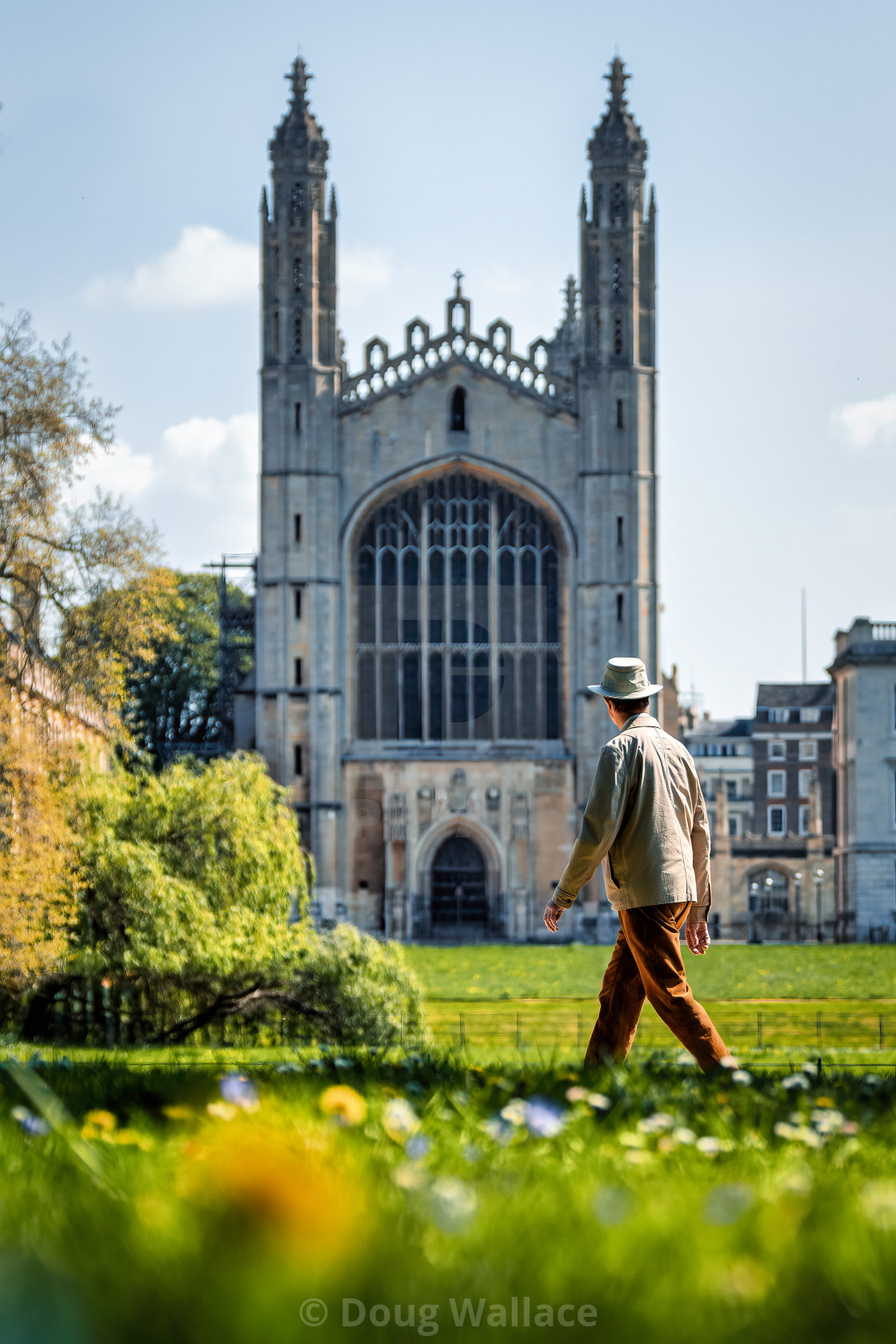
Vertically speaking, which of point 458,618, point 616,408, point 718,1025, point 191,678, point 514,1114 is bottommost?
point 718,1025

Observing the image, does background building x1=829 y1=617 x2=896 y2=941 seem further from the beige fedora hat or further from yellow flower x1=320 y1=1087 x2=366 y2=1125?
yellow flower x1=320 y1=1087 x2=366 y2=1125

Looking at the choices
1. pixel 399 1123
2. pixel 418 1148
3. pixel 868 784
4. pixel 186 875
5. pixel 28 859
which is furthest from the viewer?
pixel 868 784

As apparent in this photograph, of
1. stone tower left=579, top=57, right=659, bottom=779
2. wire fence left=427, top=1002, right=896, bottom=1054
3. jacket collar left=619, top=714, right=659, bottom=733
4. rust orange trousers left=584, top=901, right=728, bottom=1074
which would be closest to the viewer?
rust orange trousers left=584, top=901, right=728, bottom=1074

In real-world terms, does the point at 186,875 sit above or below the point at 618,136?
below

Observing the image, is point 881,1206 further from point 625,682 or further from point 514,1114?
point 625,682

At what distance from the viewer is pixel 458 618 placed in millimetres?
47688

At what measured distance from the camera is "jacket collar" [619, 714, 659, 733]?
643 cm

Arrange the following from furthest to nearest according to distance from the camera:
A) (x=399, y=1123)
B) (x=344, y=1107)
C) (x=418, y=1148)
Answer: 1. (x=344, y=1107)
2. (x=399, y=1123)
3. (x=418, y=1148)

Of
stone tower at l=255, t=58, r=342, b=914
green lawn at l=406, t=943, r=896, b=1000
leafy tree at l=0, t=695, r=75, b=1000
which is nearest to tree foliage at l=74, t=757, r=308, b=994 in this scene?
leafy tree at l=0, t=695, r=75, b=1000

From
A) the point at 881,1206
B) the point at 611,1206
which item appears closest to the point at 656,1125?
the point at 881,1206

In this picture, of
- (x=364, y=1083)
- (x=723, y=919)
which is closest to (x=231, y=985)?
(x=364, y=1083)

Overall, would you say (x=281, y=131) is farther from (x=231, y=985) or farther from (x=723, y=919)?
(x=231, y=985)

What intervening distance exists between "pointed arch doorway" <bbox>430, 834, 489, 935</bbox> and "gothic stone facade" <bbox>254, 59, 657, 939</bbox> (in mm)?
66

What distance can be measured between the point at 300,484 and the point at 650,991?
4195cm
